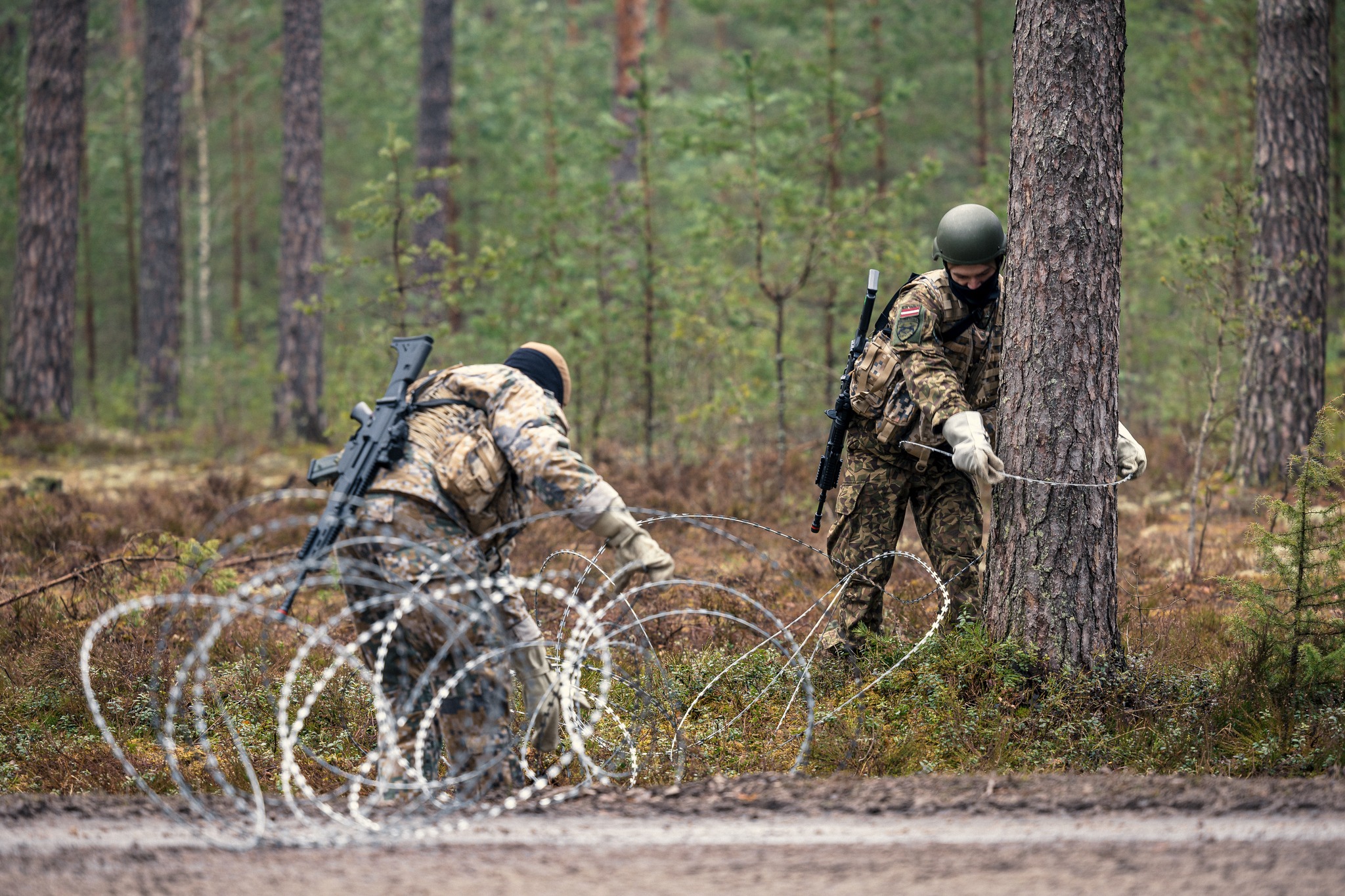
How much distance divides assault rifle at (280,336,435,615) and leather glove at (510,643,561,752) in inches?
35.3

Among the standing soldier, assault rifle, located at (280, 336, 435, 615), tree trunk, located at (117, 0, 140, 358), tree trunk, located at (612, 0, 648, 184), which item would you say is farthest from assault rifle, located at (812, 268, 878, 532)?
tree trunk, located at (117, 0, 140, 358)

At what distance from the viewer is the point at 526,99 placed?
66.7ft

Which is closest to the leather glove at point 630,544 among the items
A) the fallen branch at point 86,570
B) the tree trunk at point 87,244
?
the fallen branch at point 86,570

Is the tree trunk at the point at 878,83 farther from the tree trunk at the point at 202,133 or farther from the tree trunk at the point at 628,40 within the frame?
the tree trunk at the point at 202,133

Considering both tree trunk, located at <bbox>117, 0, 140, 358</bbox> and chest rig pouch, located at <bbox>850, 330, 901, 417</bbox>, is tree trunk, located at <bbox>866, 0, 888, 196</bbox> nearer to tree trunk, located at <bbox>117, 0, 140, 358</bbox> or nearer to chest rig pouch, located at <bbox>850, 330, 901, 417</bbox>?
chest rig pouch, located at <bbox>850, 330, 901, 417</bbox>

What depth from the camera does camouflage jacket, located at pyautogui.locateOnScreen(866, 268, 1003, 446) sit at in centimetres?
482

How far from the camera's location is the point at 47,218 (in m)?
13.1

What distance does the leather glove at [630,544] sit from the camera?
373cm

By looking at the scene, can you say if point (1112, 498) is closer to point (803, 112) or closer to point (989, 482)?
point (989, 482)

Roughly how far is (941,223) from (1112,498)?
4.90 ft

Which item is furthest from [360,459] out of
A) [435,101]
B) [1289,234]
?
[435,101]

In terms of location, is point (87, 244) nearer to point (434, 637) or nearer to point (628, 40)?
point (628, 40)

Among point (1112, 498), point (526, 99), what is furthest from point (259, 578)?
point (526, 99)

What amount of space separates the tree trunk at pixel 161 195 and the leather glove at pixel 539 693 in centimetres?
1394
